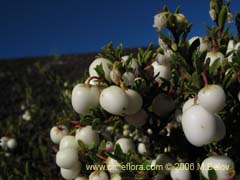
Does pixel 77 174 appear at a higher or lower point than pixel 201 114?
lower

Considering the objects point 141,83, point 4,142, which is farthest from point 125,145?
point 4,142

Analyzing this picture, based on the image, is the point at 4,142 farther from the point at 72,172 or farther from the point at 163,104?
the point at 163,104

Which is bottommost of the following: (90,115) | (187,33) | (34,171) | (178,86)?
(34,171)

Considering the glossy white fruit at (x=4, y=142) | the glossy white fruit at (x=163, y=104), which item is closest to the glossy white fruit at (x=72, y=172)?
the glossy white fruit at (x=163, y=104)

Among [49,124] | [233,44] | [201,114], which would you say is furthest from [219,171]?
[49,124]

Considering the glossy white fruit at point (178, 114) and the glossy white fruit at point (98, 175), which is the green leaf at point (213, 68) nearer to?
the glossy white fruit at point (178, 114)

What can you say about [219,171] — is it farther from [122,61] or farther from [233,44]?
[233,44]

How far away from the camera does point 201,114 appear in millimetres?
1105

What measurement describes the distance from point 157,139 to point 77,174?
325 millimetres

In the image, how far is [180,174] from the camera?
138 cm

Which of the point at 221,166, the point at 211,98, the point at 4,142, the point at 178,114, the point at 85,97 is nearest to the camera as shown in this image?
the point at 211,98

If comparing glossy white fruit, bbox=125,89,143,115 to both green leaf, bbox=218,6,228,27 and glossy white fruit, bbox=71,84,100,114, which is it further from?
green leaf, bbox=218,6,228,27

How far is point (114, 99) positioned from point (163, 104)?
227 millimetres

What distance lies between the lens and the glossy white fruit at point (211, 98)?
1089 mm
